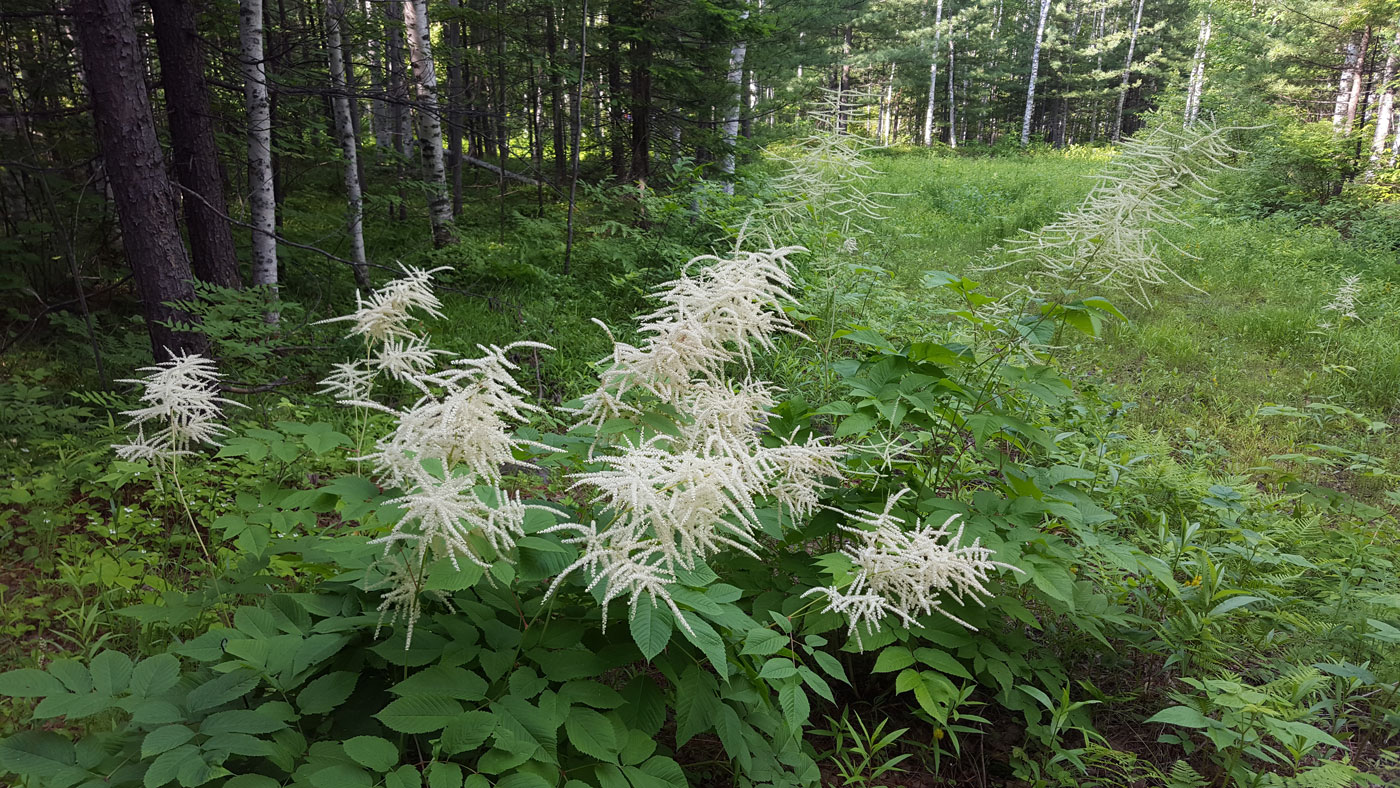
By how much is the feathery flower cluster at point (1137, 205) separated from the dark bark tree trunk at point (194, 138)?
22.8 ft

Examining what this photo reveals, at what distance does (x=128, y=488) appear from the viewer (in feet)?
16.3

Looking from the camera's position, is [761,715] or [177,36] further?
[177,36]

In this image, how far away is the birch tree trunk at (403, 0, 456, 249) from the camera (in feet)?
31.6

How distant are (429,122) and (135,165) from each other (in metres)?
5.37

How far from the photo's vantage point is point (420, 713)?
1740mm

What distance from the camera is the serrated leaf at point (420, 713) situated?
1.66 meters

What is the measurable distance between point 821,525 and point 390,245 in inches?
432

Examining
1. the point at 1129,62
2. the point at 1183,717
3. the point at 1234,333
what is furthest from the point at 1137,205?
the point at 1129,62

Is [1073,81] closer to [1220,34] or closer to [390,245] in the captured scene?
[1220,34]

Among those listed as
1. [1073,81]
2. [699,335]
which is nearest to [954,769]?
[699,335]

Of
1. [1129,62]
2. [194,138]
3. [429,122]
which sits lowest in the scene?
[194,138]

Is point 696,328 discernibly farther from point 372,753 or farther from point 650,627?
point 372,753

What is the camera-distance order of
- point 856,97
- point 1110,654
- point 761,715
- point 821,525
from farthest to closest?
point 856,97 → point 1110,654 → point 821,525 → point 761,715

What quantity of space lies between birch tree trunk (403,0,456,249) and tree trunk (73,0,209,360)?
4.37m
